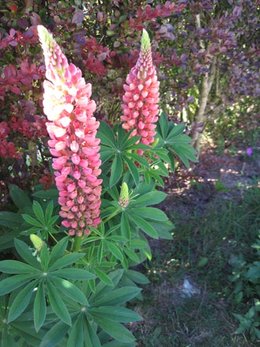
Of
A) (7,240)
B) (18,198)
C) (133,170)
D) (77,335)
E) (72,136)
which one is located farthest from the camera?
(18,198)

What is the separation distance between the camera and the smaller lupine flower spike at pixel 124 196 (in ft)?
5.57

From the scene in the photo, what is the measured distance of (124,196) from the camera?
1.72m

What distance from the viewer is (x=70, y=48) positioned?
6.64 feet

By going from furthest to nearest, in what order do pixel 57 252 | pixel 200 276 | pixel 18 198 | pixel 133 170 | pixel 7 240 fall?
pixel 200 276 → pixel 18 198 → pixel 7 240 → pixel 133 170 → pixel 57 252

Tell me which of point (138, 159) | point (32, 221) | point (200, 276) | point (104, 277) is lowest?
point (200, 276)

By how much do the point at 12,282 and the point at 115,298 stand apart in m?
0.52

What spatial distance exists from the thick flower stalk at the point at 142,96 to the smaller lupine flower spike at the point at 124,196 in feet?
0.96

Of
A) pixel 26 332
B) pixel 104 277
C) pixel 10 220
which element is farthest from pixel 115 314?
pixel 10 220

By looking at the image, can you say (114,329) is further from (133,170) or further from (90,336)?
(133,170)

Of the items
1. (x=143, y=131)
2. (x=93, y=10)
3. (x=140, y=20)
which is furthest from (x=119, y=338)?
(x=93, y=10)

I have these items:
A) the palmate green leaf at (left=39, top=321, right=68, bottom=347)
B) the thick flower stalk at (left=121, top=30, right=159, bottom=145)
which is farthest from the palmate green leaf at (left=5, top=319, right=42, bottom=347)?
the thick flower stalk at (left=121, top=30, right=159, bottom=145)

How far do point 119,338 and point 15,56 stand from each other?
1.37 metres

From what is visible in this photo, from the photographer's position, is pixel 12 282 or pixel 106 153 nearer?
pixel 12 282

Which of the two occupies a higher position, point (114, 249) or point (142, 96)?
point (142, 96)
